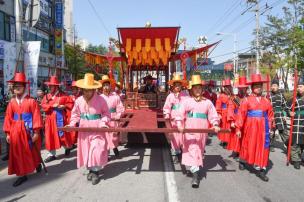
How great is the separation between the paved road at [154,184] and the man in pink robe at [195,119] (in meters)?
0.43

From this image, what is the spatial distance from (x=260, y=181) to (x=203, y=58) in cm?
432

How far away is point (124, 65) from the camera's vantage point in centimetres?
953

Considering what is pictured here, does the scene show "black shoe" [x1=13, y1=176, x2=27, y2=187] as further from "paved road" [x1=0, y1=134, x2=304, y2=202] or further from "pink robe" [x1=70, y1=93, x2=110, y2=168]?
"pink robe" [x1=70, y1=93, x2=110, y2=168]

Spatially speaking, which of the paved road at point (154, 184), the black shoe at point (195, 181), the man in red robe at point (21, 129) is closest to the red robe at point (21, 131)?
the man in red robe at point (21, 129)

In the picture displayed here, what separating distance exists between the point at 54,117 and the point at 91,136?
1986mm

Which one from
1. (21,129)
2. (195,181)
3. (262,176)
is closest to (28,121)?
(21,129)

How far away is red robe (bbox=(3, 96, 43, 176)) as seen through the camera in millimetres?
5105

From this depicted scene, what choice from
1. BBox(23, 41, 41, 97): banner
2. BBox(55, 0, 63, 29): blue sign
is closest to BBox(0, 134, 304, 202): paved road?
BBox(23, 41, 41, 97): banner

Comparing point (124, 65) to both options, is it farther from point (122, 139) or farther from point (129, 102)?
point (122, 139)

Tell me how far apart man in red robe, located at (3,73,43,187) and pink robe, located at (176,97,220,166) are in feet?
7.97

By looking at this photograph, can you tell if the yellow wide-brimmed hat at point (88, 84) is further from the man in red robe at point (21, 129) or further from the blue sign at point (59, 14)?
the blue sign at point (59, 14)

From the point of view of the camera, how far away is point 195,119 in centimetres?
523

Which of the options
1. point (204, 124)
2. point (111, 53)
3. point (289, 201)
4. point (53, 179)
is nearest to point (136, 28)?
point (111, 53)

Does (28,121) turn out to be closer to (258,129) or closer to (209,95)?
(258,129)
